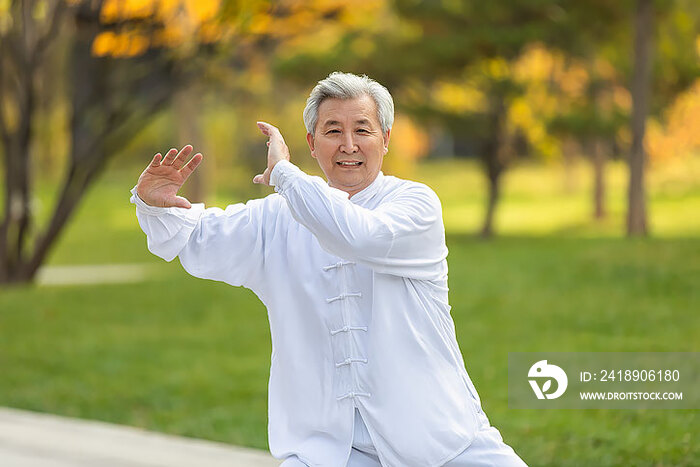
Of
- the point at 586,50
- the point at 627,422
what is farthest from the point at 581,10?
the point at 627,422

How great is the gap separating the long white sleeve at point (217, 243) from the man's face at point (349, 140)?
0.28 meters

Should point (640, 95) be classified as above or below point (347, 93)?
above

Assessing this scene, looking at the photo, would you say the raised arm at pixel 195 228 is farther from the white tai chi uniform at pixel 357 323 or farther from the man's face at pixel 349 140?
the man's face at pixel 349 140

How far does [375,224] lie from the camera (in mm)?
2711

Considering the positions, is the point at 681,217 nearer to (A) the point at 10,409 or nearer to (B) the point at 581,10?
(B) the point at 581,10

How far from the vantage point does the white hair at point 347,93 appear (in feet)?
9.50

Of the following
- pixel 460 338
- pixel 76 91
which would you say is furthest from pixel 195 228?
pixel 76 91

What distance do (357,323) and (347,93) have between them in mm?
593

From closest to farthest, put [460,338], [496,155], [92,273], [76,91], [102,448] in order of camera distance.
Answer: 1. [102,448]
2. [460,338]
3. [76,91]
4. [92,273]
5. [496,155]

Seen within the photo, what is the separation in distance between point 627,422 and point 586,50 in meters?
15.1

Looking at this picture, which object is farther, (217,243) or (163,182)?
(217,243)

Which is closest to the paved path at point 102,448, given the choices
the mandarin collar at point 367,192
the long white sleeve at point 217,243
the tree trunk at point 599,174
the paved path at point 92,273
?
the long white sleeve at point 217,243

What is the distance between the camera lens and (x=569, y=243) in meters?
16.5

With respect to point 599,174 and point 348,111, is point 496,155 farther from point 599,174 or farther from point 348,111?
point 348,111
